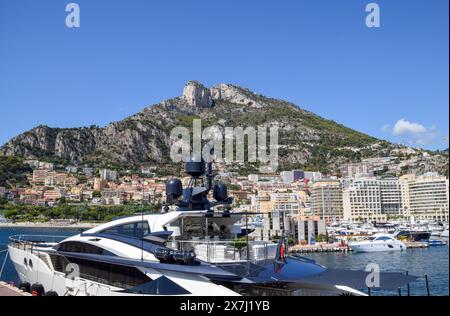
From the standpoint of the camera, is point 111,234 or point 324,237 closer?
point 111,234

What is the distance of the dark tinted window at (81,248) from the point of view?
44.9ft

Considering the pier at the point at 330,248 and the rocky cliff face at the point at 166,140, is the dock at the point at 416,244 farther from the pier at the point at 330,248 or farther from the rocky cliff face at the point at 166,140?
the rocky cliff face at the point at 166,140

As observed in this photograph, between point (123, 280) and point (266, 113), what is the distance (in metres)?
186

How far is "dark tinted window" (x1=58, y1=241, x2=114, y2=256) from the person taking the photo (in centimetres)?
1370

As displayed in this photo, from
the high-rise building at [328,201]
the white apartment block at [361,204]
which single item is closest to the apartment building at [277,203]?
the high-rise building at [328,201]

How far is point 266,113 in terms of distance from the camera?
196 metres

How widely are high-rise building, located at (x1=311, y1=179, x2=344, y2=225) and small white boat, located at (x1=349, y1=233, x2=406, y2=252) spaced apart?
2163 inches

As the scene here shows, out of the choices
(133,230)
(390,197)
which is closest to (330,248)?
(133,230)

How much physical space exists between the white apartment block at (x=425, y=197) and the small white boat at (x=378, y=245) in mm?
52704

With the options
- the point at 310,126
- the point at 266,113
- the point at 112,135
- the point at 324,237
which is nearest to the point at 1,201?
the point at 112,135

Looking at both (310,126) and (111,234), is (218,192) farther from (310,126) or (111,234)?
(310,126)

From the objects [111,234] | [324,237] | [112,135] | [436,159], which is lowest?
[324,237]

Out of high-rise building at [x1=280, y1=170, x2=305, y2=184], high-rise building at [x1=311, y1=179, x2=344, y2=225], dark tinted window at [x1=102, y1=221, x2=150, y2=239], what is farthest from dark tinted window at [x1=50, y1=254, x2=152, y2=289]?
high-rise building at [x1=280, y1=170, x2=305, y2=184]

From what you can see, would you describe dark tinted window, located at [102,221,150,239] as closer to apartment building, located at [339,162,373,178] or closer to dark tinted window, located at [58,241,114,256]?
dark tinted window, located at [58,241,114,256]
